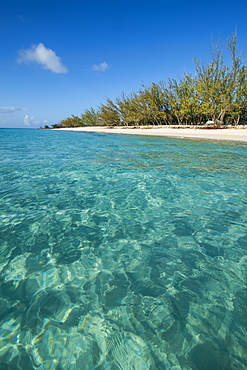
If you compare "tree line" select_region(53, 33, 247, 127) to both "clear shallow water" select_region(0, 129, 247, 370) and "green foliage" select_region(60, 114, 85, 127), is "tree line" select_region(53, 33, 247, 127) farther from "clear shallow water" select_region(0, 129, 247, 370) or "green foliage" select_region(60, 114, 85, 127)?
"green foliage" select_region(60, 114, 85, 127)

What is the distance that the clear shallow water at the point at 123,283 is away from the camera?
4.70ft

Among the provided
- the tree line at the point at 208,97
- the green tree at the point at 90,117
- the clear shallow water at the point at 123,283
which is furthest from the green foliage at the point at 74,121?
the clear shallow water at the point at 123,283

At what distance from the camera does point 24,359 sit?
137cm

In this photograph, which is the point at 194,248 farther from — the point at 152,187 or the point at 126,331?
the point at 152,187

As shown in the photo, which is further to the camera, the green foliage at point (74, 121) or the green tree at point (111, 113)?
the green foliage at point (74, 121)

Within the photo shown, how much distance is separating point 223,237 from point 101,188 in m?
3.16

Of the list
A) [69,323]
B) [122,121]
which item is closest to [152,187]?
[69,323]

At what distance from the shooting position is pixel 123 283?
6.68 feet

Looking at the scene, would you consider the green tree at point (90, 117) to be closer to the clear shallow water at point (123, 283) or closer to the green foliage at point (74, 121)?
the green foliage at point (74, 121)

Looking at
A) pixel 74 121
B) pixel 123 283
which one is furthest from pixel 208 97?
pixel 74 121

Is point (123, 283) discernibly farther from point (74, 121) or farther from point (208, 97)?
point (74, 121)

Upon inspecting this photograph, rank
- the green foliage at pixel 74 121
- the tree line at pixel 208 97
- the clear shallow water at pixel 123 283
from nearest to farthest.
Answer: the clear shallow water at pixel 123 283, the tree line at pixel 208 97, the green foliage at pixel 74 121

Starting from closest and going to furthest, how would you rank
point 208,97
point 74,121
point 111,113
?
point 208,97, point 111,113, point 74,121

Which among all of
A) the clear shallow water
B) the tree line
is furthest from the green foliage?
the clear shallow water
